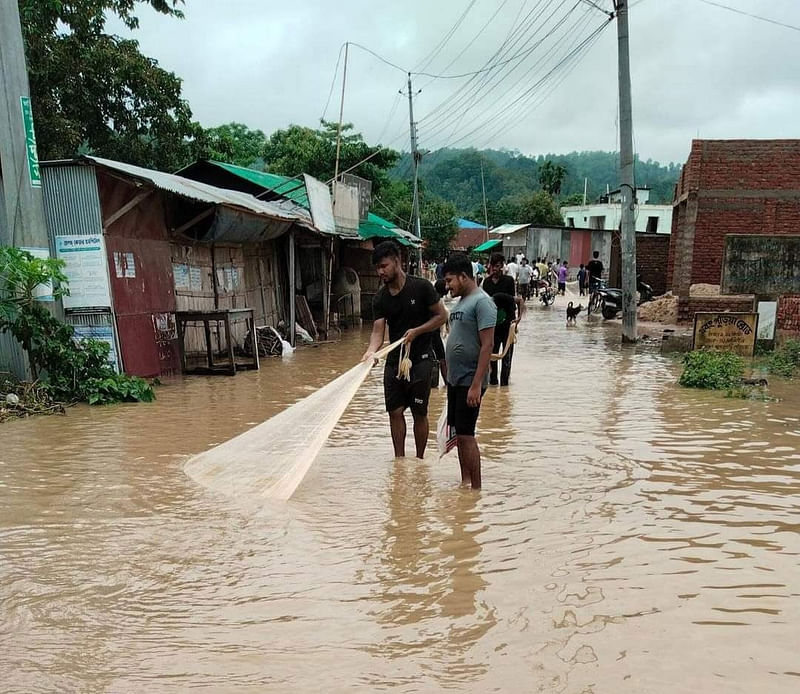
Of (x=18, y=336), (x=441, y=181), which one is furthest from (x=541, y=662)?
(x=441, y=181)

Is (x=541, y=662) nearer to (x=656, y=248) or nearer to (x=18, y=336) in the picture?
(x=18, y=336)

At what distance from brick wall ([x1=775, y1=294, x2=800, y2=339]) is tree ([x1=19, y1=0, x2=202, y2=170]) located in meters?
13.9

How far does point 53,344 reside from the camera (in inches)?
292

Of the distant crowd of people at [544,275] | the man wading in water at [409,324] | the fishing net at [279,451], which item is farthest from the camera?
the distant crowd of people at [544,275]

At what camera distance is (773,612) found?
3023mm

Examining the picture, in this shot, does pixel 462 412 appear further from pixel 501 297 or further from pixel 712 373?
pixel 712 373

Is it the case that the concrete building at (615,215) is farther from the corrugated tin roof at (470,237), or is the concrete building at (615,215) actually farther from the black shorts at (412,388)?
the black shorts at (412,388)

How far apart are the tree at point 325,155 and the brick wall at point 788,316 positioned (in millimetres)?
16821

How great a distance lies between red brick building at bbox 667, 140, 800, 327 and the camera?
1532cm

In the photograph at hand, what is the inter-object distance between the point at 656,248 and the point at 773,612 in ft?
67.0

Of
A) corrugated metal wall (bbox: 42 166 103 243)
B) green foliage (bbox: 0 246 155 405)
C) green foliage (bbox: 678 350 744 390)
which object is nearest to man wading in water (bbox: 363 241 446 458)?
green foliage (bbox: 0 246 155 405)

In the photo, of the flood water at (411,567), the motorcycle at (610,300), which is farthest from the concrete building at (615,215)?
the flood water at (411,567)

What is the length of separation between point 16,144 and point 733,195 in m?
14.0

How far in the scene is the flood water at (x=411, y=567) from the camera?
2623 millimetres
